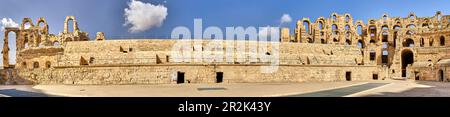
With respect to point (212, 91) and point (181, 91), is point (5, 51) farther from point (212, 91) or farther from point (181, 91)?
point (212, 91)

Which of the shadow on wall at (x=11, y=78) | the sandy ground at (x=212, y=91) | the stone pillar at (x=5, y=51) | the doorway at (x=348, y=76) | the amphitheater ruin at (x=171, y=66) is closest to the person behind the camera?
the sandy ground at (x=212, y=91)

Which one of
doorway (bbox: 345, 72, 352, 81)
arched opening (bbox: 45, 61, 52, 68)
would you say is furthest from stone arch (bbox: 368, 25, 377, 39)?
arched opening (bbox: 45, 61, 52, 68)

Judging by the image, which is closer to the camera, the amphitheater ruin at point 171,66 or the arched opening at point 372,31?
the amphitheater ruin at point 171,66

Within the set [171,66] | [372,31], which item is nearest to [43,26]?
[171,66]

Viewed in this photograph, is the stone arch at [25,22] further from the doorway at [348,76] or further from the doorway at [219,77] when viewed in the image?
the doorway at [348,76]

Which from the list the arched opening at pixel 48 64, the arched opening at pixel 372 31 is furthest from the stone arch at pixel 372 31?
the arched opening at pixel 48 64

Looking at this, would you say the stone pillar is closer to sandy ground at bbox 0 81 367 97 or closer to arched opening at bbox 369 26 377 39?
sandy ground at bbox 0 81 367 97

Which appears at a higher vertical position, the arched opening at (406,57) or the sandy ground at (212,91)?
the arched opening at (406,57)

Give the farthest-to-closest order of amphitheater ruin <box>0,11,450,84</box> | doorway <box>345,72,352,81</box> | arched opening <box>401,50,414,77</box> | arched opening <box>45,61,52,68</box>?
arched opening <box>401,50,414,77</box>
arched opening <box>45,61,52,68</box>
doorway <box>345,72,352,81</box>
amphitheater ruin <box>0,11,450,84</box>

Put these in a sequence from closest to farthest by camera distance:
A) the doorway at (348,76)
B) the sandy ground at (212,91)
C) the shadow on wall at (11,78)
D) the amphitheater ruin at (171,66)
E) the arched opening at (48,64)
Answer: the sandy ground at (212,91)
the amphitheater ruin at (171,66)
the shadow on wall at (11,78)
the doorway at (348,76)
the arched opening at (48,64)

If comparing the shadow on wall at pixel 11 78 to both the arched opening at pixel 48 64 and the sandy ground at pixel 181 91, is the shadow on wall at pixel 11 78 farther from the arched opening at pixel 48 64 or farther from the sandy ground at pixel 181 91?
the sandy ground at pixel 181 91

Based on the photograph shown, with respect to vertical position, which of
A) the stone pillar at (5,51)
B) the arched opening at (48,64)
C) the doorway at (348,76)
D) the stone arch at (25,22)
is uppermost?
the stone arch at (25,22)
